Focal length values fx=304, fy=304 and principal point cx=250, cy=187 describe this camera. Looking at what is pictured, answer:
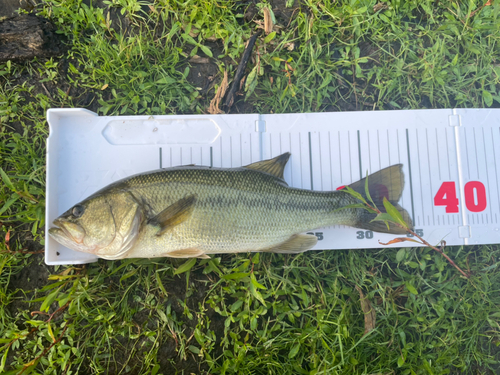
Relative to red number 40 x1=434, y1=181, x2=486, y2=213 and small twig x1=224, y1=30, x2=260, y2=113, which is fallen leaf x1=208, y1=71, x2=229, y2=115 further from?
red number 40 x1=434, y1=181, x2=486, y2=213

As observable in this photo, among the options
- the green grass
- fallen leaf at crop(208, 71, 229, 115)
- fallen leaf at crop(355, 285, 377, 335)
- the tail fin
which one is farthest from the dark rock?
fallen leaf at crop(355, 285, 377, 335)

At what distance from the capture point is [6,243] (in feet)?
9.14

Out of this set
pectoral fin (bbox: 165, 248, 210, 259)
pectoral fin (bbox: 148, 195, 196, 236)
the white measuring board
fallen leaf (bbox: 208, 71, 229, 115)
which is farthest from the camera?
fallen leaf (bbox: 208, 71, 229, 115)

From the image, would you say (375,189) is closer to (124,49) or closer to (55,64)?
(124,49)

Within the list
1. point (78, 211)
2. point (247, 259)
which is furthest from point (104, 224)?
point (247, 259)

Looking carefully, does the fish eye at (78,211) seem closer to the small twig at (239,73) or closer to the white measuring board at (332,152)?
the white measuring board at (332,152)

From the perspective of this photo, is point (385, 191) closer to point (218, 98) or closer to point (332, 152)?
point (332, 152)

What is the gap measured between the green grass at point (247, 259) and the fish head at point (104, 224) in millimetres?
540

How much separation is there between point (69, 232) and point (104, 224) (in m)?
0.27

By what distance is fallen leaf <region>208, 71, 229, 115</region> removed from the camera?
2883 mm

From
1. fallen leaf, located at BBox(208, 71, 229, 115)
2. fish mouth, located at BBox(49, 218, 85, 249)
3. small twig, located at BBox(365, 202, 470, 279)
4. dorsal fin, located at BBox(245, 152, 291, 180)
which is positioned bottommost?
small twig, located at BBox(365, 202, 470, 279)

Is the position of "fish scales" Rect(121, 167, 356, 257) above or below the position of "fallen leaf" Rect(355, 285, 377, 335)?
above

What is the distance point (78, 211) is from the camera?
223 centimetres

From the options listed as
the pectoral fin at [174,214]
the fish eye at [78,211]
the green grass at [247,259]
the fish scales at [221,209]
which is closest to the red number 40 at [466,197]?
the green grass at [247,259]
